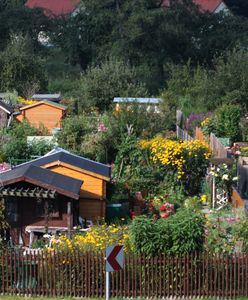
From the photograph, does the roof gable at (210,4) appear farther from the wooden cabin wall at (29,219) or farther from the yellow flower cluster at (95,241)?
the yellow flower cluster at (95,241)

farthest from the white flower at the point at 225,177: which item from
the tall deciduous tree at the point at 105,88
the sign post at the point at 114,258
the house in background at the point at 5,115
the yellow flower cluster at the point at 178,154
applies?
the tall deciduous tree at the point at 105,88

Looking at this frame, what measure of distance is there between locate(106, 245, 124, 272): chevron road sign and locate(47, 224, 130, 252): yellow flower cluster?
7.27 ft

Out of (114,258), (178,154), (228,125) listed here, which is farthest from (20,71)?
(114,258)

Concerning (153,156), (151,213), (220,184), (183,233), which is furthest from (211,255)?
(153,156)

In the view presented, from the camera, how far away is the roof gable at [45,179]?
21.3m

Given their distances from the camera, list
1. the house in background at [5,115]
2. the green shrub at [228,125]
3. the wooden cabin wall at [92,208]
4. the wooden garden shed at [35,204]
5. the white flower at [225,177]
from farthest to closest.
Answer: the house in background at [5,115] → the green shrub at [228,125] → the white flower at [225,177] → the wooden cabin wall at [92,208] → the wooden garden shed at [35,204]

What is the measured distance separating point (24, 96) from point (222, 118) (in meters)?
17.3

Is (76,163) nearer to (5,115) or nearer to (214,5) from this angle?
(5,115)

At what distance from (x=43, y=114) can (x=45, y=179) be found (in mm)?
16850

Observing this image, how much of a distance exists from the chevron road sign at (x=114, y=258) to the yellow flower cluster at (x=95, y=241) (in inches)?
87.2

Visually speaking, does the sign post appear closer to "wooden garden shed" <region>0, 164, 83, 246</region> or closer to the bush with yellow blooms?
"wooden garden shed" <region>0, 164, 83, 246</region>

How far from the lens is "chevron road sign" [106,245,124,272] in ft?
48.4

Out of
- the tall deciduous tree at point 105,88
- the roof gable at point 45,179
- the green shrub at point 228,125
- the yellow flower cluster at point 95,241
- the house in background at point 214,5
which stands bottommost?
the yellow flower cluster at point 95,241

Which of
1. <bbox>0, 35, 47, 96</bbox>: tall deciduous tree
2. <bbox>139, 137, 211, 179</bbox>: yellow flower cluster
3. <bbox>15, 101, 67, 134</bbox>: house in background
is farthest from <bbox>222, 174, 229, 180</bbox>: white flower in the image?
<bbox>0, 35, 47, 96</bbox>: tall deciduous tree
